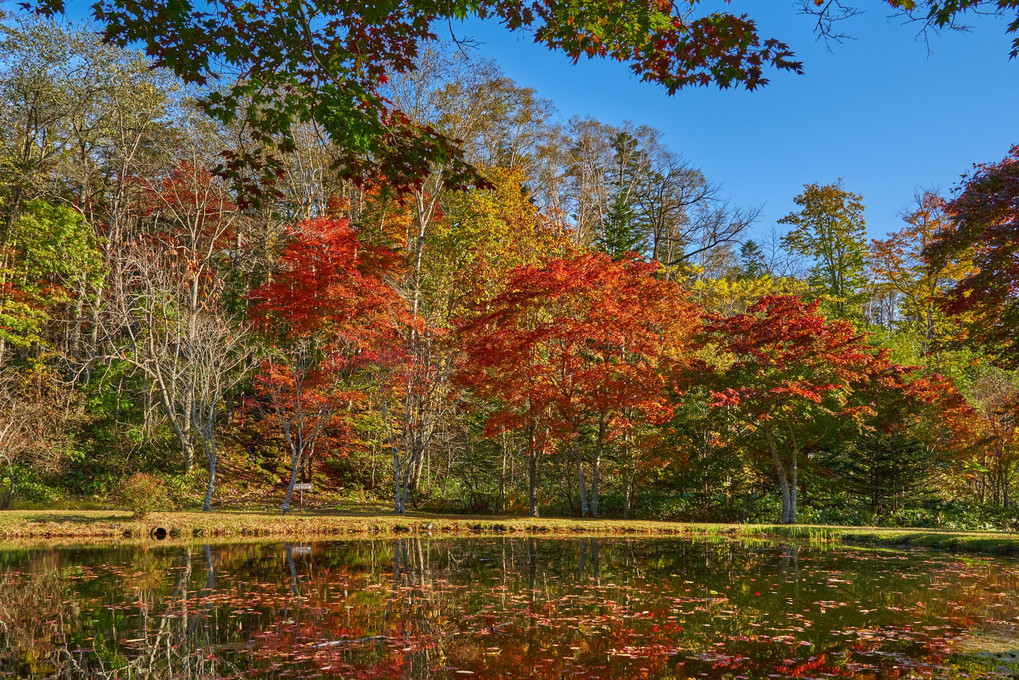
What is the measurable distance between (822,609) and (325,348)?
48.3ft

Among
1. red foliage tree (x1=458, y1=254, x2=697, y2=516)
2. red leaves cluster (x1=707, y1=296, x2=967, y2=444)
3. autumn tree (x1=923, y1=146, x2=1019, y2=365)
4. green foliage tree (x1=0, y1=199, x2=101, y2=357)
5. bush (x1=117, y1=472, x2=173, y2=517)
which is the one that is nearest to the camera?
autumn tree (x1=923, y1=146, x2=1019, y2=365)

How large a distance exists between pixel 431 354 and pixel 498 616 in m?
11.1

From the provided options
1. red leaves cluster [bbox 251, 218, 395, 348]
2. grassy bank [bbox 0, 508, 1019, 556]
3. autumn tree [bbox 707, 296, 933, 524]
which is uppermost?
red leaves cluster [bbox 251, 218, 395, 348]

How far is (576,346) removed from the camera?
16.2 metres

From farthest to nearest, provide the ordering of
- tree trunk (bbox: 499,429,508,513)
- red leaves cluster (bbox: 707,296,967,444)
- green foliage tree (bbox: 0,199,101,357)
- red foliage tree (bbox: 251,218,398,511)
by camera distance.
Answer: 1. tree trunk (bbox: 499,429,508,513)
2. green foliage tree (bbox: 0,199,101,357)
3. red foliage tree (bbox: 251,218,398,511)
4. red leaves cluster (bbox: 707,296,967,444)

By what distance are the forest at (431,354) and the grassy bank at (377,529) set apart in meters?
0.81

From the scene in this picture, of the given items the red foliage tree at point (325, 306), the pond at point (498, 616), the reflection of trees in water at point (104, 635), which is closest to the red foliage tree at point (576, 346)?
the red foliage tree at point (325, 306)

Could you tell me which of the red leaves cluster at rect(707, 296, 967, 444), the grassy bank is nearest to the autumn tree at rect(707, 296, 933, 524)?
the red leaves cluster at rect(707, 296, 967, 444)

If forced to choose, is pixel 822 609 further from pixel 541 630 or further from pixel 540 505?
pixel 540 505

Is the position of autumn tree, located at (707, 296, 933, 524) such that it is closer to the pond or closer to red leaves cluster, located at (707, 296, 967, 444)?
red leaves cluster, located at (707, 296, 967, 444)

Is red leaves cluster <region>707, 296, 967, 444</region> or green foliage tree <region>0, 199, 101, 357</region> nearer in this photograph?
red leaves cluster <region>707, 296, 967, 444</region>

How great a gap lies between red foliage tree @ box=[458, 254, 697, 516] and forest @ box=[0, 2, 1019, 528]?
7 cm

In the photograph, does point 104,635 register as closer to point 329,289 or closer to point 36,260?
point 329,289

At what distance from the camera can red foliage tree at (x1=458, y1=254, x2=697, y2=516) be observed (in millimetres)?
15203
